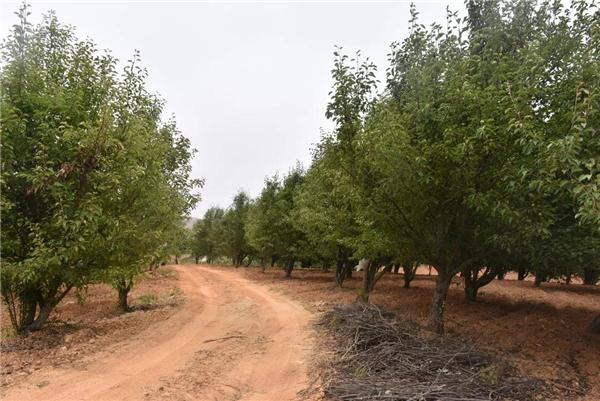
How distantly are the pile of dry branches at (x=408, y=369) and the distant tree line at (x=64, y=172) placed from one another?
568 centimetres

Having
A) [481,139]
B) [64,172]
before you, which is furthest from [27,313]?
[481,139]

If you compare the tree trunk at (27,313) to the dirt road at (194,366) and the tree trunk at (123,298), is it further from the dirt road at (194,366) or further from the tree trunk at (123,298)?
the tree trunk at (123,298)

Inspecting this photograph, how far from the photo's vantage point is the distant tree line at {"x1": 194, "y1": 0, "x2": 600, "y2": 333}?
7.05 meters

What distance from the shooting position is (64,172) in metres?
8.34

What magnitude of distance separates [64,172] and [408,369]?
759cm

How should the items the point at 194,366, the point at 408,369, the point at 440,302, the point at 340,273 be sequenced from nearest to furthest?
1. the point at 408,369
2. the point at 194,366
3. the point at 440,302
4. the point at 340,273

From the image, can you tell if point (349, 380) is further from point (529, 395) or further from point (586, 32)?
point (586, 32)

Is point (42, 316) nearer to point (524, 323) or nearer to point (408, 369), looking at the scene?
point (408, 369)

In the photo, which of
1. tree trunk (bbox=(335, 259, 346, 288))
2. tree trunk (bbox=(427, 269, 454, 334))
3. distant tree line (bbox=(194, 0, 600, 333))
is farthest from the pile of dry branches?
tree trunk (bbox=(335, 259, 346, 288))

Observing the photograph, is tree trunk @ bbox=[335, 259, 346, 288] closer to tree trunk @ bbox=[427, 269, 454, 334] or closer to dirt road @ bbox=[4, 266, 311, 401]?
dirt road @ bbox=[4, 266, 311, 401]

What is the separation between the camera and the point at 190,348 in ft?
30.6

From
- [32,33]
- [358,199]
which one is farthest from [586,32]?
[32,33]

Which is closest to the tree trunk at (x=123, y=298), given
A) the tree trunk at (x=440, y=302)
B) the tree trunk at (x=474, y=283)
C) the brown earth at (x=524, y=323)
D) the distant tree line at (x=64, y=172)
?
the distant tree line at (x=64, y=172)

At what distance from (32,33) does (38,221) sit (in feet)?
14.0
